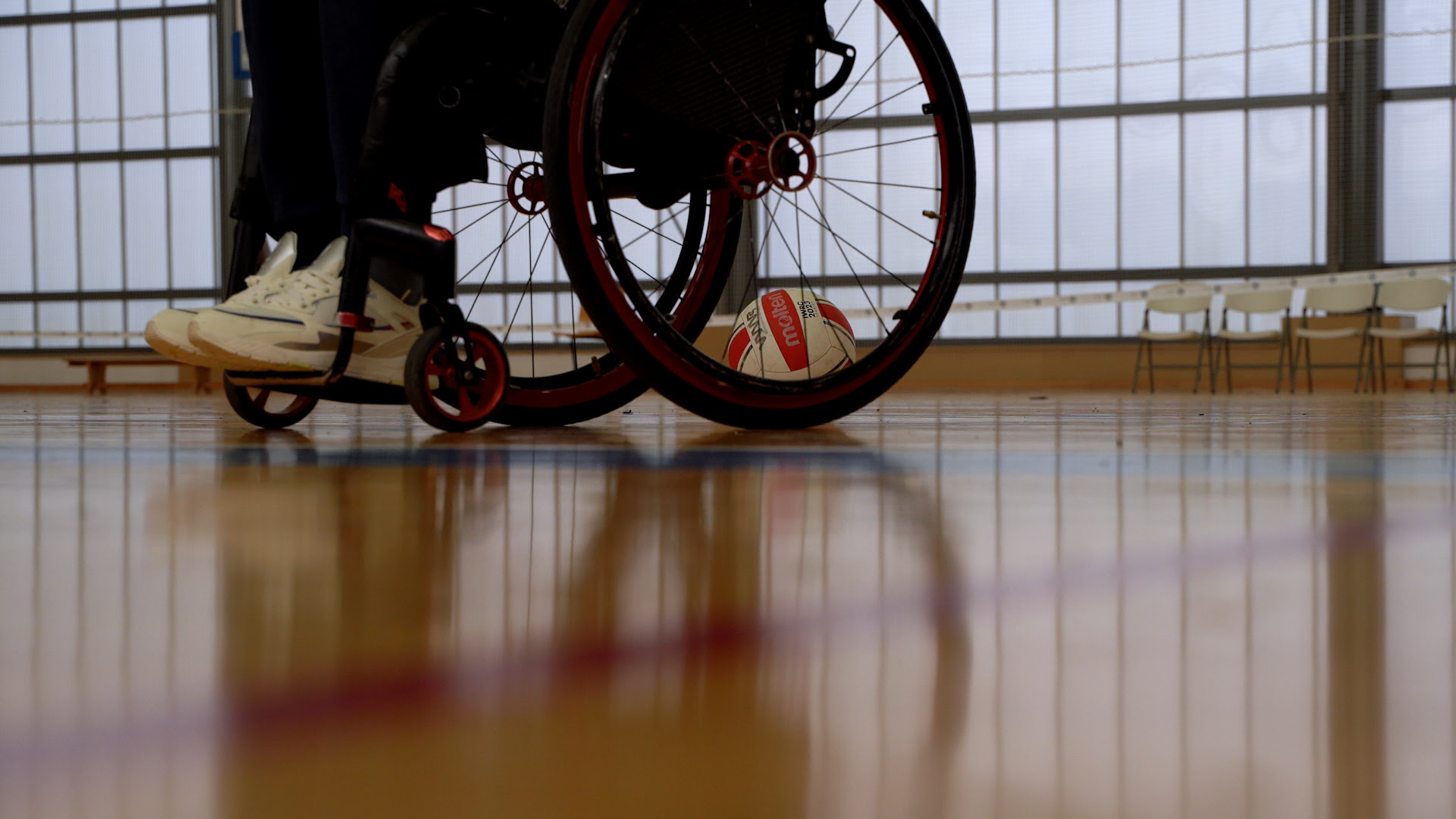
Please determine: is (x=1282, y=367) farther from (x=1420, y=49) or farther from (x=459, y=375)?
(x=459, y=375)

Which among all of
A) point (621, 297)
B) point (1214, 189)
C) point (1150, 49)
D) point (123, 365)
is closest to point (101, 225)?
point (123, 365)

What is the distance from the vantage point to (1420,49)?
7820mm

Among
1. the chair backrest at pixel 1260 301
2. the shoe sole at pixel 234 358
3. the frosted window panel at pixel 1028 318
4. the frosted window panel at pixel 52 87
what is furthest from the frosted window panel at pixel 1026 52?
the shoe sole at pixel 234 358

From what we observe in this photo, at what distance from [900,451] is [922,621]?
806mm

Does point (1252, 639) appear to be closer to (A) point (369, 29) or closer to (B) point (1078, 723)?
(B) point (1078, 723)

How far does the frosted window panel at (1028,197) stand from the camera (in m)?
8.29

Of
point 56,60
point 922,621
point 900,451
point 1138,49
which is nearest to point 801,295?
point 900,451

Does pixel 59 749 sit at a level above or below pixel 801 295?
below

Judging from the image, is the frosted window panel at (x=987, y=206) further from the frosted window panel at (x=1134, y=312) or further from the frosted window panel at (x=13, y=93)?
the frosted window panel at (x=13, y=93)

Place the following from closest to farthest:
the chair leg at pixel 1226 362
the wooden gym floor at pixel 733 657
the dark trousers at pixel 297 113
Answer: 1. the wooden gym floor at pixel 733 657
2. the dark trousers at pixel 297 113
3. the chair leg at pixel 1226 362

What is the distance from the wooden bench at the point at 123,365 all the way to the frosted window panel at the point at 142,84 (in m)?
1.71

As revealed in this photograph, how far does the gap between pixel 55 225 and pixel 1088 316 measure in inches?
321

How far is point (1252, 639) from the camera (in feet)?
0.90

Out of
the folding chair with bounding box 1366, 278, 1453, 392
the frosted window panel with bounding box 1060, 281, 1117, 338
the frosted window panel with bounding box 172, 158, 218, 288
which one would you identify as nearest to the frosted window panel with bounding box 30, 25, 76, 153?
the frosted window panel with bounding box 172, 158, 218, 288
